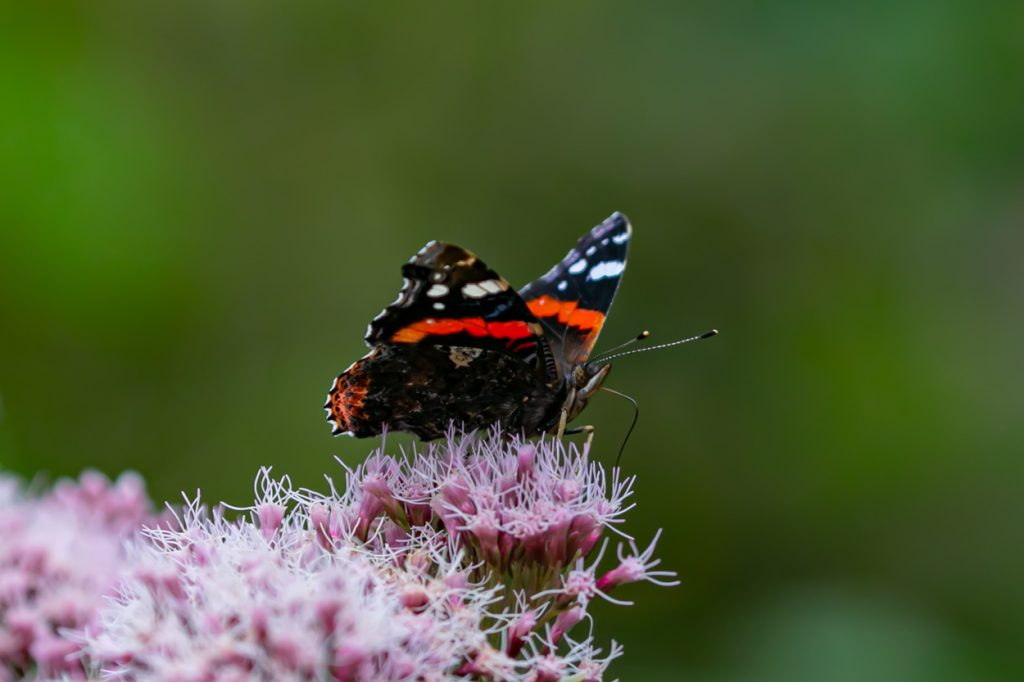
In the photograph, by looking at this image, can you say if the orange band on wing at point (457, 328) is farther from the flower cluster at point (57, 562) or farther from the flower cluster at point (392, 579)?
the flower cluster at point (57, 562)

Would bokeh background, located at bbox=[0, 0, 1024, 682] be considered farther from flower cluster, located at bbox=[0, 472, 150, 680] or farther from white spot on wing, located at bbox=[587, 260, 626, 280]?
white spot on wing, located at bbox=[587, 260, 626, 280]

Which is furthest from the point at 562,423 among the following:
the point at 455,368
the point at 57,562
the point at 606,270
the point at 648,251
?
the point at 648,251

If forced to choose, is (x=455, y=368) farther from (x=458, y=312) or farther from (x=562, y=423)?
(x=562, y=423)

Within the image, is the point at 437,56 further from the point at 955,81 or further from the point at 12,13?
the point at 955,81

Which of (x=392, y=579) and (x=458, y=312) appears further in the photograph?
(x=458, y=312)

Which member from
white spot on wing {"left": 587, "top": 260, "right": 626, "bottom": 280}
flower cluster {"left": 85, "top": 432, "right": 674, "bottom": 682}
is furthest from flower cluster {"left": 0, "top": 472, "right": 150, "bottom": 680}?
white spot on wing {"left": 587, "top": 260, "right": 626, "bottom": 280}

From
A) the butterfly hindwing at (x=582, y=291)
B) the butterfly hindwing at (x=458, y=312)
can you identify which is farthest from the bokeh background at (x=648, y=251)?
the butterfly hindwing at (x=458, y=312)
